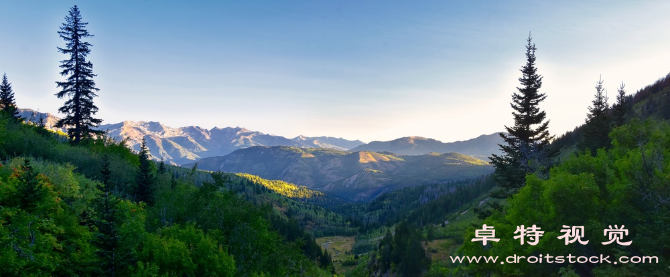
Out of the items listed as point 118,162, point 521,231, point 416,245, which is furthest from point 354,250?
point 521,231

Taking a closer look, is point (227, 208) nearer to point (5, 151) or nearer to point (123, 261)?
point (123, 261)

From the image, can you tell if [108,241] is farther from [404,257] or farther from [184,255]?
[404,257]

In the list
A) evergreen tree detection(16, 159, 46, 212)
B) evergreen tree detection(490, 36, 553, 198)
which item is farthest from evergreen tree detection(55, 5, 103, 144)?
evergreen tree detection(490, 36, 553, 198)

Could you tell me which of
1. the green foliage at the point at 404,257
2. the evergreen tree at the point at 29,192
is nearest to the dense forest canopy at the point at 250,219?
the evergreen tree at the point at 29,192

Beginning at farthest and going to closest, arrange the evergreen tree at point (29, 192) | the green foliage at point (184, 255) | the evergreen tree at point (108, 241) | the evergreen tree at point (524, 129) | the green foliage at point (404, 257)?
1. the green foliage at point (404, 257)
2. the evergreen tree at point (524, 129)
3. the green foliage at point (184, 255)
4. the evergreen tree at point (29, 192)
5. the evergreen tree at point (108, 241)

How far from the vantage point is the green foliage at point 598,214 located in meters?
19.7

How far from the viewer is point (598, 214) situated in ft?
77.8

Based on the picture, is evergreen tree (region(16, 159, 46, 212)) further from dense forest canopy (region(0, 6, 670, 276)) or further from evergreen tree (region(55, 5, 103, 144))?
evergreen tree (region(55, 5, 103, 144))

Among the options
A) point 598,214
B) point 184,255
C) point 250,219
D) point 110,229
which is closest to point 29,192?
point 110,229

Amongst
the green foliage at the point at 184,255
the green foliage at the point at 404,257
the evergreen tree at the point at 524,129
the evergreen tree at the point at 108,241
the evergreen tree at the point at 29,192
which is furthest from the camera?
the green foliage at the point at 404,257

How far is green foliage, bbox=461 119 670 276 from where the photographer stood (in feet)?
64.6

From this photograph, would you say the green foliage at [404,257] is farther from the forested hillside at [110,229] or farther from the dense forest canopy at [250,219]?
the forested hillside at [110,229]

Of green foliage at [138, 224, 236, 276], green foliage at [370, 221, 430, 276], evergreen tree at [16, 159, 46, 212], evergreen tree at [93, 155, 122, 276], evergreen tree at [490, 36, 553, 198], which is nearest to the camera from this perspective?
evergreen tree at [93, 155, 122, 276]

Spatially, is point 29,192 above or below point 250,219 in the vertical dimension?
above
